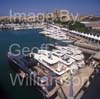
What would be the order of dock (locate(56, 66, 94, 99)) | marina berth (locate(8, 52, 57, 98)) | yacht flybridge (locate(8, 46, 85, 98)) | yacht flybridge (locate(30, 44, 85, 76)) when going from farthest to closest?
yacht flybridge (locate(30, 44, 85, 76)) < yacht flybridge (locate(8, 46, 85, 98)) < marina berth (locate(8, 52, 57, 98)) < dock (locate(56, 66, 94, 99))

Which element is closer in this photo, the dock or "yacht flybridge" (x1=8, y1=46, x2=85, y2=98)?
the dock

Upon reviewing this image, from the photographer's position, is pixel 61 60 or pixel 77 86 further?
pixel 61 60

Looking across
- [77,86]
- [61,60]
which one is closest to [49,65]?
[61,60]

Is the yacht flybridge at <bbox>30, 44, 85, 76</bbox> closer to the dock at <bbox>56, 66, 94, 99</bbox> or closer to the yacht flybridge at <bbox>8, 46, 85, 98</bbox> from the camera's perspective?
the yacht flybridge at <bbox>8, 46, 85, 98</bbox>

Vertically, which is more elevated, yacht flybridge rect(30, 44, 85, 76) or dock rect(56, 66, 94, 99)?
yacht flybridge rect(30, 44, 85, 76)

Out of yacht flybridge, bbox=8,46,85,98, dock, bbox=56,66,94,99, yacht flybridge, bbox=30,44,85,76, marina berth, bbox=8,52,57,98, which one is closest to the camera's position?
dock, bbox=56,66,94,99

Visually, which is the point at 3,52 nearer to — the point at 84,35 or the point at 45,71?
the point at 45,71

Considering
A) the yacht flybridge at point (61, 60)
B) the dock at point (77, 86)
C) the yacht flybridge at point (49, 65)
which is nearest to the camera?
the dock at point (77, 86)

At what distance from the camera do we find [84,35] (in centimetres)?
376

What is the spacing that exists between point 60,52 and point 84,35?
0.97 m

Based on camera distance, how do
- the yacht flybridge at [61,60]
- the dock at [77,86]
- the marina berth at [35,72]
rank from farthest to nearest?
the yacht flybridge at [61,60], the marina berth at [35,72], the dock at [77,86]

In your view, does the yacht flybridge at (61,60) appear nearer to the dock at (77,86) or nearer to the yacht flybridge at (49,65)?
the yacht flybridge at (49,65)

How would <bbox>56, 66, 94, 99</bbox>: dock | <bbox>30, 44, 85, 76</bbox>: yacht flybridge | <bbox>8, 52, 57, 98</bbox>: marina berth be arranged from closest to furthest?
<bbox>56, 66, 94, 99</bbox>: dock < <bbox>8, 52, 57, 98</bbox>: marina berth < <bbox>30, 44, 85, 76</bbox>: yacht flybridge

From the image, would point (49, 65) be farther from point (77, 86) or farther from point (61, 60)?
point (77, 86)
